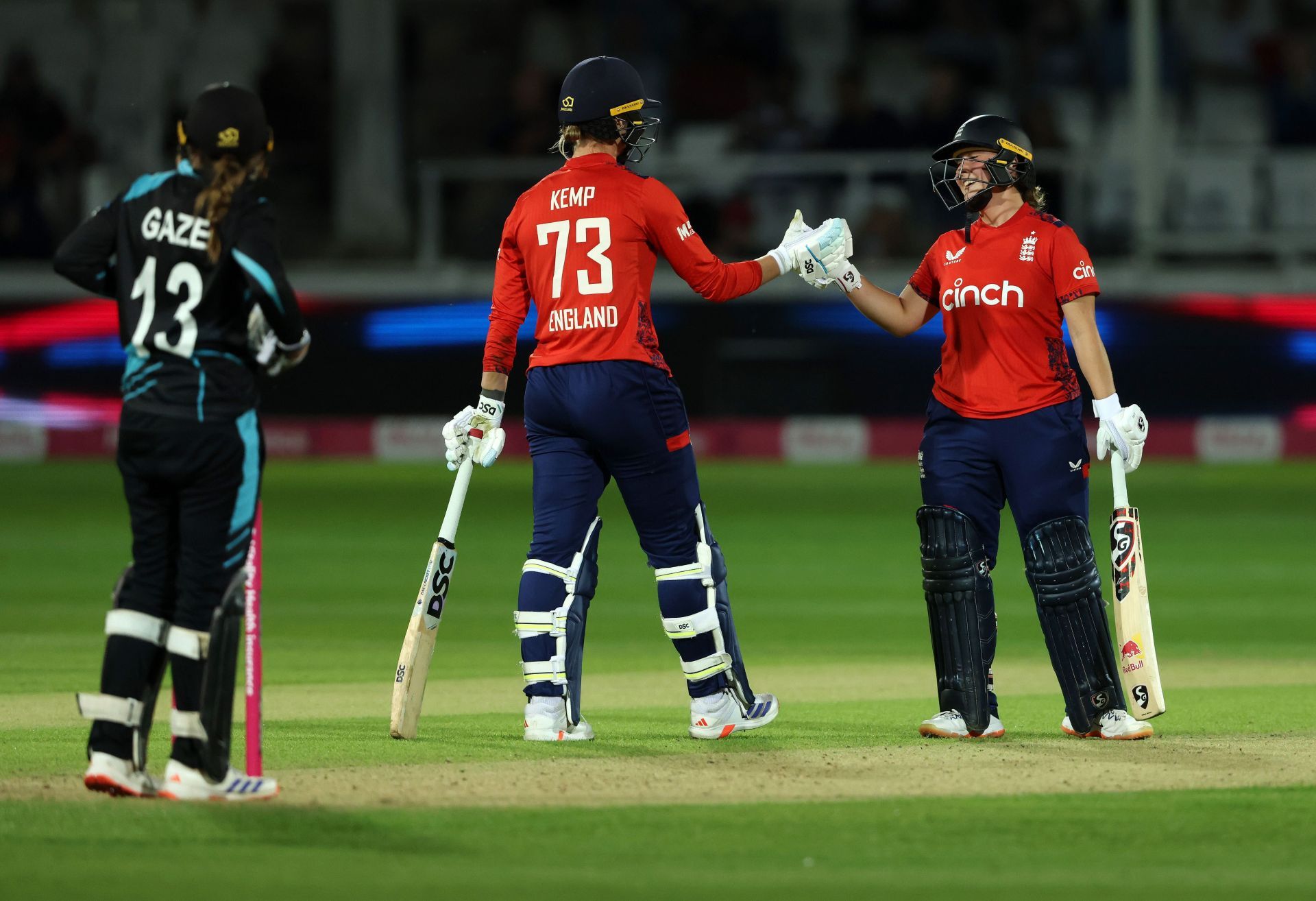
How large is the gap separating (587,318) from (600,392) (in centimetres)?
23

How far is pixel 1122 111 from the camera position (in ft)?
65.7

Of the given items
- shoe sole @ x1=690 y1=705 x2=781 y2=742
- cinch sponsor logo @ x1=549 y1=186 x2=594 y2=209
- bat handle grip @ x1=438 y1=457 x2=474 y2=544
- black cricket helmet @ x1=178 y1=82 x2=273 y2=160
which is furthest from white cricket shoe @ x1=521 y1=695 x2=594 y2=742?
black cricket helmet @ x1=178 y1=82 x2=273 y2=160

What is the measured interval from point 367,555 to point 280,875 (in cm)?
865

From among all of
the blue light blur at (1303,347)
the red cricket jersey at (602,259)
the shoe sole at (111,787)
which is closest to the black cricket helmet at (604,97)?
the red cricket jersey at (602,259)

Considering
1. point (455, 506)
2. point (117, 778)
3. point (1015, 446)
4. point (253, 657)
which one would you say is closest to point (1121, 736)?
point (1015, 446)

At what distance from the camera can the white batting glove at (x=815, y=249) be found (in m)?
6.69

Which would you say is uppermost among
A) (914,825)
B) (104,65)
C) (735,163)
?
(104,65)

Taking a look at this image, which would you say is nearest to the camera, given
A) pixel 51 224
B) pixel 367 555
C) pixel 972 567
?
pixel 972 567

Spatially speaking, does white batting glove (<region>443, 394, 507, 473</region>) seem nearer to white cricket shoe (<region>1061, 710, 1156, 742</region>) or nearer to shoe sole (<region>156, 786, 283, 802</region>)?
shoe sole (<region>156, 786, 283, 802</region>)

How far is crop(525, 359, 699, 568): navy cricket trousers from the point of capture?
249 inches

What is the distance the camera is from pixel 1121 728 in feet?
21.3

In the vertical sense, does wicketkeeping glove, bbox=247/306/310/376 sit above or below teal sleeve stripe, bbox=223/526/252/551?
above

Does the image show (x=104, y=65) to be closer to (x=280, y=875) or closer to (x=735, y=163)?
(x=735, y=163)

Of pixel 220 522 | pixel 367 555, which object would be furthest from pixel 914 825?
pixel 367 555
